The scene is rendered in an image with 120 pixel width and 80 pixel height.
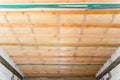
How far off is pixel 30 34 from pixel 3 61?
2.04 meters

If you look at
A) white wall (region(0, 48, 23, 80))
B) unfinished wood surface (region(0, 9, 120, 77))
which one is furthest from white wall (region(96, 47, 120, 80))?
white wall (region(0, 48, 23, 80))

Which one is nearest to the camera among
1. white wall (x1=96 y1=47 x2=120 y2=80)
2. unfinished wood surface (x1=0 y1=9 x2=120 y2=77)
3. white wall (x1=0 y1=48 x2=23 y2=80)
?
unfinished wood surface (x1=0 y1=9 x2=120 y2=77)

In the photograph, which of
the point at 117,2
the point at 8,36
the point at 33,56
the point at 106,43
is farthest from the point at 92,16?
the point at 33,56

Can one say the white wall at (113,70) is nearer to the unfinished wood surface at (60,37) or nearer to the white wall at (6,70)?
the unfinished wood surface at (60,37)

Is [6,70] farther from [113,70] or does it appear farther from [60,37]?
[113,70]

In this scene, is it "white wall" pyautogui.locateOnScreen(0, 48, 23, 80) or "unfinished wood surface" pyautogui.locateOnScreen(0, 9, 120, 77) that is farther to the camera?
"white wall" pyautogui.locateOnScreen(0, 48, 23, 80)

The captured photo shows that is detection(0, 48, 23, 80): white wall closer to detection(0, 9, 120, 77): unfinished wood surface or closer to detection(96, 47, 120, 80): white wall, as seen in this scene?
detection(0, 9, 120, 77): unfinished wood surface

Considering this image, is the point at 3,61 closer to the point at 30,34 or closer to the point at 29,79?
the point at 30,34

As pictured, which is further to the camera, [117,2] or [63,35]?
[63,35]

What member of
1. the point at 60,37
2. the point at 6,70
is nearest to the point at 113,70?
the point at 60,37

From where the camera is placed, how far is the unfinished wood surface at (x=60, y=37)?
4098 millimetres

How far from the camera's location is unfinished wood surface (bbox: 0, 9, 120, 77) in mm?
4098

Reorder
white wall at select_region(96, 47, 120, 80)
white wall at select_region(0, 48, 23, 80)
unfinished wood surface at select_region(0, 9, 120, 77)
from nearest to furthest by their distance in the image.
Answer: unfinished wood surface at select_region(0, 9, 120, 77)
white wall at select_region(96, 47, 120, 80)
white wall at select_region(0, 48, 23, 80)

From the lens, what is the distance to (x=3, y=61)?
638 cm
